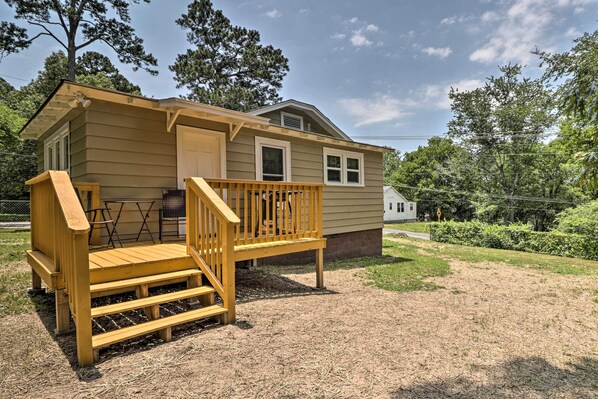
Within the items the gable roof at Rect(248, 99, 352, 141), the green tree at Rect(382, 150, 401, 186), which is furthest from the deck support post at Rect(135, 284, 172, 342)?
the green tree at Rect(382, 150, 401, 186)

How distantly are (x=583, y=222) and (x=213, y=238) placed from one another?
64.1 ft

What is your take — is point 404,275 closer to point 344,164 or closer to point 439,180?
point 344,164

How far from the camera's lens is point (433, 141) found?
4222cm

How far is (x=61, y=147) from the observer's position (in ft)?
18.6

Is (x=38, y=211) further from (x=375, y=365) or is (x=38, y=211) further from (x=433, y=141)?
(x=433, y=141)

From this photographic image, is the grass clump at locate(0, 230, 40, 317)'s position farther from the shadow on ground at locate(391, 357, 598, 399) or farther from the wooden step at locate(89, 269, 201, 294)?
the shadow on ground at locate(391, 357, 598, 399)

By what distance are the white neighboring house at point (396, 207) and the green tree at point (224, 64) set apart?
1714cm

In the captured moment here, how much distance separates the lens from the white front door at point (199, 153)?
542 centimetres

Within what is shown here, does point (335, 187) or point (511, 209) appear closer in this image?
point (335, 187)

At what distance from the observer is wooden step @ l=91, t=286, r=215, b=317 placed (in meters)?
2.66

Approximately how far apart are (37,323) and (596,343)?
5945mm

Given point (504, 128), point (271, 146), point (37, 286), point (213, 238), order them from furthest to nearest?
point (504, 128)
point (271, 146)
point (37, 286)
point (213, 238)

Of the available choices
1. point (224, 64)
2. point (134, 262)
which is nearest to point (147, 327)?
point (134, 262)

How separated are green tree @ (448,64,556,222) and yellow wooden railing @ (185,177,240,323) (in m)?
27.2
